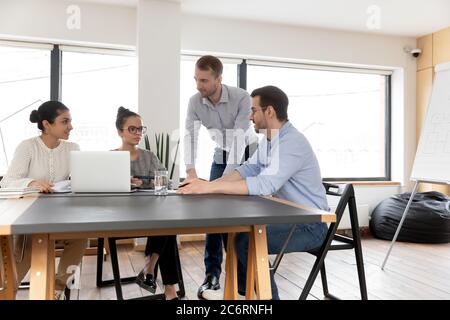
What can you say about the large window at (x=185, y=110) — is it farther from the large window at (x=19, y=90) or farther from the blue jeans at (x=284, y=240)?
the blue jeans at (x=284, y=240)

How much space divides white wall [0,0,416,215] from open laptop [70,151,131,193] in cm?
218

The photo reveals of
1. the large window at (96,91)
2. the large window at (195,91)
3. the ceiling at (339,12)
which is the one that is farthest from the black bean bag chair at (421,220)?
the large window at (96,91)

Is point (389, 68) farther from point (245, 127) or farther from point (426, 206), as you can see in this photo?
point (245, 127)

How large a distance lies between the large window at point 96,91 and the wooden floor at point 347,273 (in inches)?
50.6

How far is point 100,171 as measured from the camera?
82.7 inches

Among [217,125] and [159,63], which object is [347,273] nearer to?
[217,125]

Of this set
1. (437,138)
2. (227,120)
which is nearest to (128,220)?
(227,120)

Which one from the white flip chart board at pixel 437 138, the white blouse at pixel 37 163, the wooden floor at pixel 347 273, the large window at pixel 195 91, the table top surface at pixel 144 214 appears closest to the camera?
the table top surface at pixel 144 214

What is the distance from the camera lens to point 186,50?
4.57 meters

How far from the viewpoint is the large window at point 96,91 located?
176 inches

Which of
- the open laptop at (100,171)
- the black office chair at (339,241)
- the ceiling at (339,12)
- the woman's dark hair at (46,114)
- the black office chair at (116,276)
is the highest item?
the ceiling at (339,12)

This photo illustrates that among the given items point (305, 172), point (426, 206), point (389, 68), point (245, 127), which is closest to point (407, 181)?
point (426, 206)

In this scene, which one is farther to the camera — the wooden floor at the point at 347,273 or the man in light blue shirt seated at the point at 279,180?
the wooden floor at the point at 347,273

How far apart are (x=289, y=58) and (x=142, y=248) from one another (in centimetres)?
284
